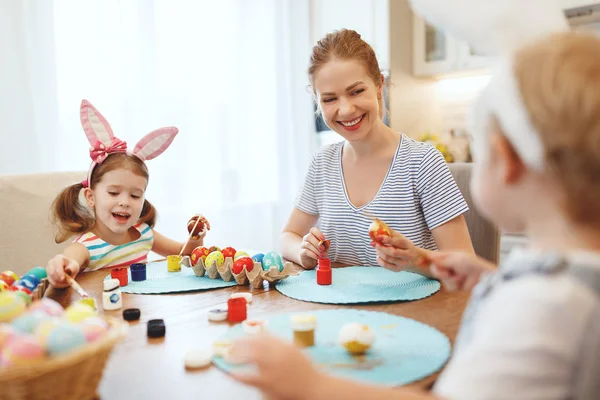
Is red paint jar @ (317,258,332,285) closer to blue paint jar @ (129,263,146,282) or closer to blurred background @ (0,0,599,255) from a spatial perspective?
blue paint jar @ (129,263,146,282)

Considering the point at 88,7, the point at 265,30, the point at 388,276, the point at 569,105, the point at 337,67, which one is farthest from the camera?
the point at 265,30

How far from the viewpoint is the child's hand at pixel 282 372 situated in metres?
0.62

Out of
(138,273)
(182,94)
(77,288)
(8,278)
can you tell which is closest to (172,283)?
(138,273)

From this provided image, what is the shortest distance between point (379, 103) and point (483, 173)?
3.80 feet

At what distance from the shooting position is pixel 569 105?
1.90 feet

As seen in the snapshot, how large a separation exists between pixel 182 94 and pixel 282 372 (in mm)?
2737

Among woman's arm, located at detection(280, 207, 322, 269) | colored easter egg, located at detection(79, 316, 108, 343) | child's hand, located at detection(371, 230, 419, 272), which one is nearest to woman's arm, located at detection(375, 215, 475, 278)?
child's hand, located at detection(371, 230, 419, 272)

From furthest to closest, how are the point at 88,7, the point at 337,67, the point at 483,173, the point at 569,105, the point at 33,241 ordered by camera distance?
1. the point at 88,7
2. the point at 33,241
3. the point at 337,67
4. the point at 483,173
5. the point at 569,105

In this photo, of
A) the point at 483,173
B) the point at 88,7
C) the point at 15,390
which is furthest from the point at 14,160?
the point at 483,173

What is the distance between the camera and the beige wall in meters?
3.47

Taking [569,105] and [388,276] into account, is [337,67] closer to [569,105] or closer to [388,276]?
[388,276]

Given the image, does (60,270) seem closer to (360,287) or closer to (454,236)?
(360,287)

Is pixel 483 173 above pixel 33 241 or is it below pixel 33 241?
above

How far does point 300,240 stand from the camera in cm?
178
